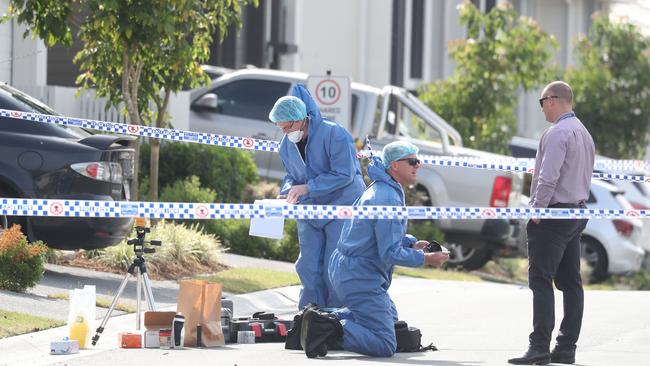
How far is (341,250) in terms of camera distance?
973cm

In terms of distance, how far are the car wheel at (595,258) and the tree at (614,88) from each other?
32.7 ft

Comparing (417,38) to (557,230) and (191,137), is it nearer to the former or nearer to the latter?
(191,137)

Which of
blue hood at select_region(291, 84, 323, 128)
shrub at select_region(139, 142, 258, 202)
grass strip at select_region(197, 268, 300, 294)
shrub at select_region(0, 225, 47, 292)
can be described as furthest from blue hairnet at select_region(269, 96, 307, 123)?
shrub at select_region(139, 142, 258, 202)

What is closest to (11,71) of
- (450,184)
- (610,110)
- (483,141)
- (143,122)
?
(143,122)

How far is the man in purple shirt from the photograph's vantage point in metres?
9.36

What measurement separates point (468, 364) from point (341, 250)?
1.15 m

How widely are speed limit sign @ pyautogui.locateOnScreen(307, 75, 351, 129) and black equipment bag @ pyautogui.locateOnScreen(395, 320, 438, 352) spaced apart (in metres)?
7.93

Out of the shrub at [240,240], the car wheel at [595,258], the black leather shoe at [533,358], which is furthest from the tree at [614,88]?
the black leather shoe at [533,358]

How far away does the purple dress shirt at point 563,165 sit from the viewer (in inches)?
369

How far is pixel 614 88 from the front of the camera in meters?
30.9

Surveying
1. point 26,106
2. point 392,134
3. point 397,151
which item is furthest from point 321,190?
point 392,134

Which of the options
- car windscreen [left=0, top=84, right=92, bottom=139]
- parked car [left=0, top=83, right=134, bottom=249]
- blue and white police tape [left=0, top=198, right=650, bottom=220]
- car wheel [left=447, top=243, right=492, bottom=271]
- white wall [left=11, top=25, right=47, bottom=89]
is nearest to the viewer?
blue and white police tape [left=0, top=198, right=650, bottom=220]

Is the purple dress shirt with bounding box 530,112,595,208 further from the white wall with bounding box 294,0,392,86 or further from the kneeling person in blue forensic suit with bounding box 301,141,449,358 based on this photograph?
the white wall with bounding box 294,0,392,86

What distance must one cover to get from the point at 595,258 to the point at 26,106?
32.8 ft
